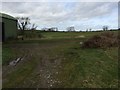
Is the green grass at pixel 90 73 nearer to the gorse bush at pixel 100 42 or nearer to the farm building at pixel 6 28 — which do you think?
the gorse bush at pixel 100 42

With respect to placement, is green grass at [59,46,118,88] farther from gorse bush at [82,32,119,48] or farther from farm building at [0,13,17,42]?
farm building at [0,13,17,42]

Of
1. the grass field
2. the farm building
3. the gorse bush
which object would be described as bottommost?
the grass field

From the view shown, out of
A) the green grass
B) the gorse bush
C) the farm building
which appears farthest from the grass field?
the farm building

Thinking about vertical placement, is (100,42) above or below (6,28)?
below

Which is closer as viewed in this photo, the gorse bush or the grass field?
the grass field

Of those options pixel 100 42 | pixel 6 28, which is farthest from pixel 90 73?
pixel 6 28

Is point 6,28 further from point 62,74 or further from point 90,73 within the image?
point 90,73

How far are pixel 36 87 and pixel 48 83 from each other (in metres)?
0.63

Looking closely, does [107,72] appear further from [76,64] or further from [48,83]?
[48,83]

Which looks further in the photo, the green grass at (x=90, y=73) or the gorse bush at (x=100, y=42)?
the gorse bush at (x=100, y=42)

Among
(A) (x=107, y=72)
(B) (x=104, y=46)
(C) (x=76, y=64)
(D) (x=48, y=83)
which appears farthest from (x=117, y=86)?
(B) (x=104, y=46)

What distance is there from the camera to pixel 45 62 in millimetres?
13352

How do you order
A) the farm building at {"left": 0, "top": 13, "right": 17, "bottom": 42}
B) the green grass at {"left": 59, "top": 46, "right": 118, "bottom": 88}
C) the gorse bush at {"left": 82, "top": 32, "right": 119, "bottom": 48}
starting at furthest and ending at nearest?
the farm building at {"left": 0, "top": 13, "right": 17, "bottom": 42}
the gorse bush at {"left": 82, "top": 32, "right": 119, "bottom": 48}
the green grass at {"left": 59, "top": 46, "right": 118, "bottom": 88}

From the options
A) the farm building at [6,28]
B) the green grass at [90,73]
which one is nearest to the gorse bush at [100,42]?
the green grass at [90,73]
